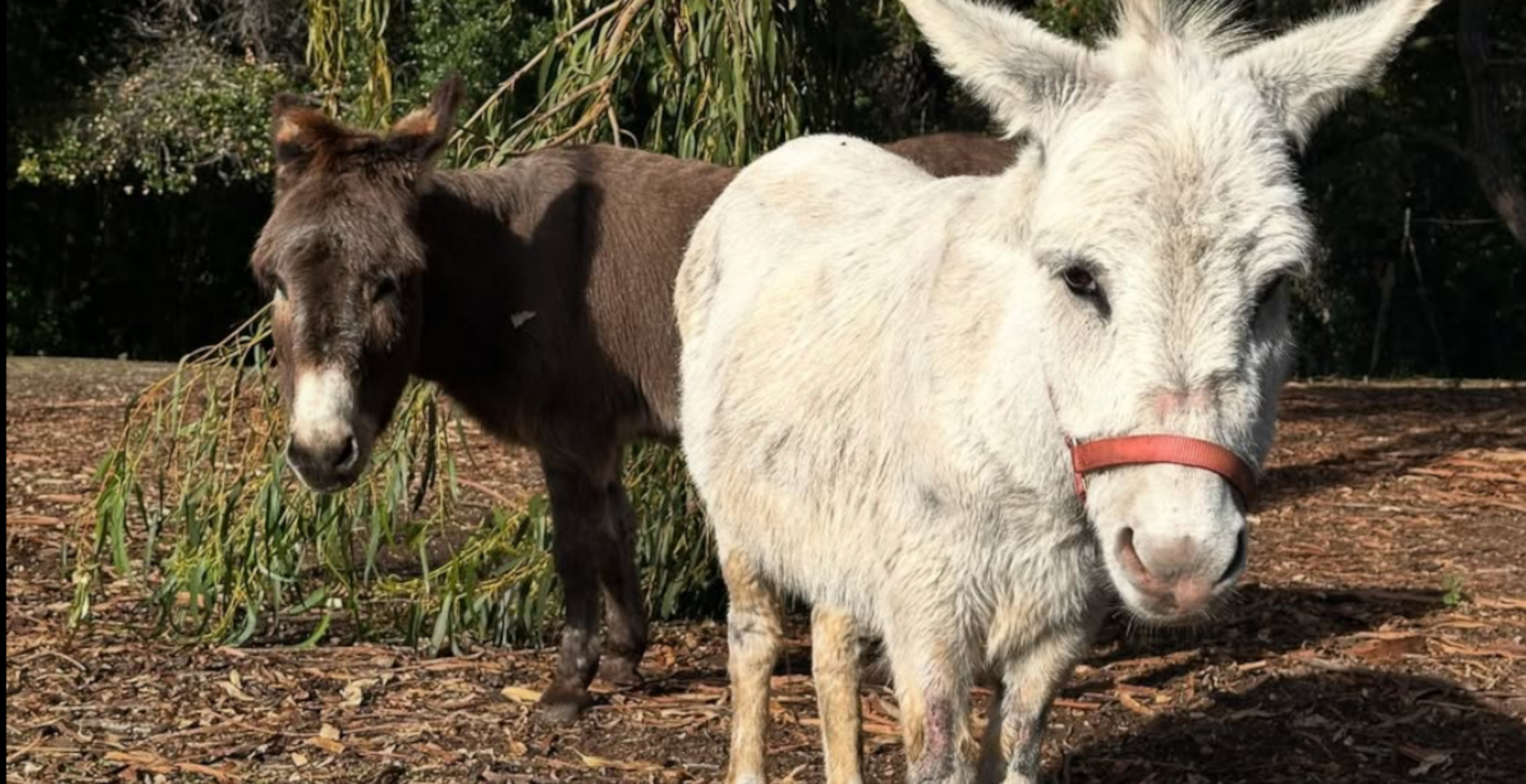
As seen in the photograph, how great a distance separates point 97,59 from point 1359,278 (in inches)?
516

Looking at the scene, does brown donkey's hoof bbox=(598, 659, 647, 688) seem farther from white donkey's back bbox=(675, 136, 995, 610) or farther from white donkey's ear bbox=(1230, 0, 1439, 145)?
white donkey's ear bbox=(1230, 0, 1439, 145)

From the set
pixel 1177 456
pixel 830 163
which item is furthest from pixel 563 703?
pixel 1177 456

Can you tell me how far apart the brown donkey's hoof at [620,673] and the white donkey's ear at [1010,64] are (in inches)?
143

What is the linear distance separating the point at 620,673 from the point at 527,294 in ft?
4.37

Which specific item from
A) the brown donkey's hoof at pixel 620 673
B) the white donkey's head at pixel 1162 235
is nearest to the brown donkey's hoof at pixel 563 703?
the brown donkey's hoof at pixel 620 673

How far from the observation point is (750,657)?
452 cm

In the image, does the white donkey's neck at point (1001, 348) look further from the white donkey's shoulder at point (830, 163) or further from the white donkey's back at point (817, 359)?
the white donkey's shoulder at point (830, 163)

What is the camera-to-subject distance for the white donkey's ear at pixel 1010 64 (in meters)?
2.92

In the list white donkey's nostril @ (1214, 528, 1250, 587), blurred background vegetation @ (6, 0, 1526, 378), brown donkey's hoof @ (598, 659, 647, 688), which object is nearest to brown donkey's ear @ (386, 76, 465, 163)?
brown donkey's hoof @ (598, 659, 647, 688)

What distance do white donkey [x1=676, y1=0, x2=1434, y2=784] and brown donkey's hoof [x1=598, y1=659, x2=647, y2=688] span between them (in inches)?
78.9

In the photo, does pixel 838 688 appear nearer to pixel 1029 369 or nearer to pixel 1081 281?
pixel 1029 369

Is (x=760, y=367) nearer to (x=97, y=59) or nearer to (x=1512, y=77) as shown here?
(x=1512, y=77)

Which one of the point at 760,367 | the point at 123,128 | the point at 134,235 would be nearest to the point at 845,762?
the point at 760,367

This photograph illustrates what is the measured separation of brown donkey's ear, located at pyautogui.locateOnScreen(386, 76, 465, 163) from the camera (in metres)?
5.51
